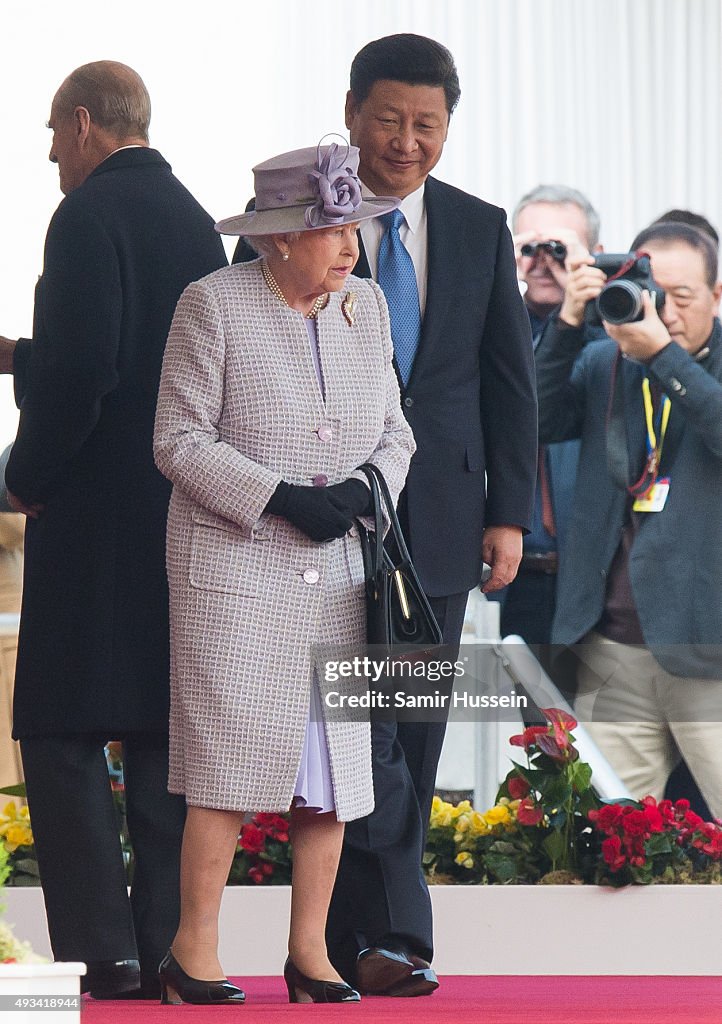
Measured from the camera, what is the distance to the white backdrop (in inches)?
184

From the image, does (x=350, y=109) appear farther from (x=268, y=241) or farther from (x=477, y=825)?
(x=477, y=825)

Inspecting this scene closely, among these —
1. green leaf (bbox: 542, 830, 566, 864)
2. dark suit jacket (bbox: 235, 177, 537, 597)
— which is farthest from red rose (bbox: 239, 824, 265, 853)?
dark suit jacket (bbox: 235, 177, 537, 597)

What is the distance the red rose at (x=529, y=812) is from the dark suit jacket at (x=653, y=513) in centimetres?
79

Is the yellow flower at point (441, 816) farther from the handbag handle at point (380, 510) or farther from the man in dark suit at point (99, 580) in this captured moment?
the handbag handle at point (380, 510)

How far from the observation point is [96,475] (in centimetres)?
286

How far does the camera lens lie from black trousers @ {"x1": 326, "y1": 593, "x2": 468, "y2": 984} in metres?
1.95

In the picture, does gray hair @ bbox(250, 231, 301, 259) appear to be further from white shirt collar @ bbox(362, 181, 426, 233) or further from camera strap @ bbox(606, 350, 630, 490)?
camera strap @ bbox(606, 350, 630, 490)

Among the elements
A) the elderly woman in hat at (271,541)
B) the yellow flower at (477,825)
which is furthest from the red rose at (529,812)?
the elderly woman in hat at (271,541)

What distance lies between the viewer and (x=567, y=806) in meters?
3.81

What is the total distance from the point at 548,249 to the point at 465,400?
1.76 metres

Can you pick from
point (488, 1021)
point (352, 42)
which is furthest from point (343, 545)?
point (352, 42)

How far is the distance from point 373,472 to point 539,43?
8.58ft

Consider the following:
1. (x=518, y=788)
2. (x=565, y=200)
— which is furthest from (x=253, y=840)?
(x=565, y=200)

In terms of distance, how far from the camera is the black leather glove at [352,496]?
250 cm
